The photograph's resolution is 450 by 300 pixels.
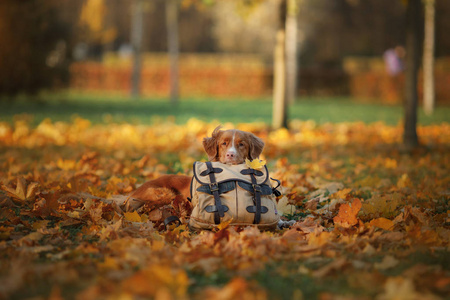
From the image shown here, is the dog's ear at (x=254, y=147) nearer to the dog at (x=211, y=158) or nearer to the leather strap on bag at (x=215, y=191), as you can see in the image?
the dog at (x=211, y=158)

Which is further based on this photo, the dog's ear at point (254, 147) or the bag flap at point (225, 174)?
the dog's ear at point (254, 147)

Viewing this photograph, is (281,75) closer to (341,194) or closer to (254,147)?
(341,194)

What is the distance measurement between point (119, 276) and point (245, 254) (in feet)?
2.71

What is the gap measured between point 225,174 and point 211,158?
393 mm

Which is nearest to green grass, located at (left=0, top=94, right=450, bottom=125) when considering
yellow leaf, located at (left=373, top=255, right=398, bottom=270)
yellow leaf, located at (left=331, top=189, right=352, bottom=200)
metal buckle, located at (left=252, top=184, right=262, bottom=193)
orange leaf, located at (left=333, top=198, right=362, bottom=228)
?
yellow leaf, located at (left=331, top=189, right=352, bottom=200)

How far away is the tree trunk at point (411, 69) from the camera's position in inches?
320

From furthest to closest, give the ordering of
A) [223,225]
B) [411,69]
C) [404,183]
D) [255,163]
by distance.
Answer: [411,69]
[404,183]
[255,163]
[223,225]

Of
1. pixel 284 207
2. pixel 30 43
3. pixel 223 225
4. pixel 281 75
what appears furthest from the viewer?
pixel 30 43

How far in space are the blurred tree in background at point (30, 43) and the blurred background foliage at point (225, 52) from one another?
0.12 ft

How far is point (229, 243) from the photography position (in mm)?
3135

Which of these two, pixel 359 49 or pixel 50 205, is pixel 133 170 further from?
pixel 359 49

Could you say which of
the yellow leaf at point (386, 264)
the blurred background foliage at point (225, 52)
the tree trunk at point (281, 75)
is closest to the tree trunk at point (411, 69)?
the tree trunk at point (281, 75)

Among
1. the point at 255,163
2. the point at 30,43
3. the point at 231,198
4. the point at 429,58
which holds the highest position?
the point at 30,43

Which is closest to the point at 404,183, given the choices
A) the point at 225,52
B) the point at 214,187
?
the point at 214,187
